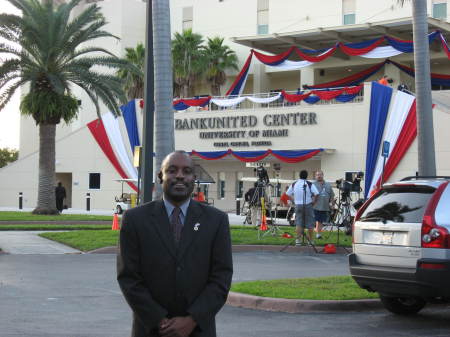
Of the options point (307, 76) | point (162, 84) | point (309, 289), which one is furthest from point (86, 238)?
point (307, 76)

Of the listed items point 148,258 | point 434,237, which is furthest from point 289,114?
point 148,258

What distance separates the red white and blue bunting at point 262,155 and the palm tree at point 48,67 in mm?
10376

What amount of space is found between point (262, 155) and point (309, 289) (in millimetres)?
32125

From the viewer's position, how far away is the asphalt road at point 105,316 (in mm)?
8852

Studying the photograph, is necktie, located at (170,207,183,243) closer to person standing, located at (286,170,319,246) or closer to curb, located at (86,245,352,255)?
person standing, located at (286,170,319,246)

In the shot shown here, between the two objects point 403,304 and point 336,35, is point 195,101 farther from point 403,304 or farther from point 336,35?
point 403,304

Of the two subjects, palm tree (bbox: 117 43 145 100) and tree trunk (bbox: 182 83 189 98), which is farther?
tree trunk (bbox: 182 83 189 98)

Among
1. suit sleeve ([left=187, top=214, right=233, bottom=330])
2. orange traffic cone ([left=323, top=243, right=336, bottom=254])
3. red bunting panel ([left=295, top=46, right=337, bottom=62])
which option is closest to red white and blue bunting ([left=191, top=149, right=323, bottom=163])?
red bunting panel ([left=295, top=46, right=337, bottom=62])

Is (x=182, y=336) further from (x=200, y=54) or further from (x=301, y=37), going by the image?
(x=200, y=54)

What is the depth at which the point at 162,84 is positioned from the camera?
14.9 m

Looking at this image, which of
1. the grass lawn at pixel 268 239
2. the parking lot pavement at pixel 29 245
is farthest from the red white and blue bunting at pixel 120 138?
the grass lawn at pixel 268 239

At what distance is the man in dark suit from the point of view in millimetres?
4277

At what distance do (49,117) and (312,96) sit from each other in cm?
1395

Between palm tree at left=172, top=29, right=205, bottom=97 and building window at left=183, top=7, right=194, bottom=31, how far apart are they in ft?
7.85
